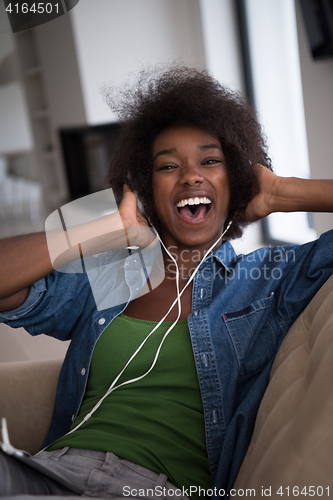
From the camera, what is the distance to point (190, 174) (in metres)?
1.00

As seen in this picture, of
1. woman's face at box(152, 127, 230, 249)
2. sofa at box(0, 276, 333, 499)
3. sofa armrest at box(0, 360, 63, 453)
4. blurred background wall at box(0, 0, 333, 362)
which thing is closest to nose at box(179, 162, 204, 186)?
woman's face at box(152, 127, 230, 249)

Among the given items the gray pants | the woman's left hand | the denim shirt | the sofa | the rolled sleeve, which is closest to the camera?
the sofa

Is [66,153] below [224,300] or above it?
above

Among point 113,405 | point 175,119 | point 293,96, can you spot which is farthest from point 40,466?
point 293,96

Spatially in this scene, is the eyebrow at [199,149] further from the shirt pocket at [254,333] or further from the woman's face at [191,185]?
the shirt pocket at [254,333]

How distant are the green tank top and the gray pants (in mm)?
17

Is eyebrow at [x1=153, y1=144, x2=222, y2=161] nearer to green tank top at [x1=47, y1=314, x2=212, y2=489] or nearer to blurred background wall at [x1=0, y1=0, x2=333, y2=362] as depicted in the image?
blurred background wall at [x1=0, y1=0, x2=333, y2=362]

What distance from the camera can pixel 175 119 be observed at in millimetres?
1082

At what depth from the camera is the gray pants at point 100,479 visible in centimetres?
67

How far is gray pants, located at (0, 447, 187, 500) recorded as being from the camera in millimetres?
674

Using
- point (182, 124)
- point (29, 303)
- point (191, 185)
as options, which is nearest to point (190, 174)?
point (191, 185)

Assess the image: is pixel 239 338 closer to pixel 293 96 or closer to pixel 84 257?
→ pixel 84 257

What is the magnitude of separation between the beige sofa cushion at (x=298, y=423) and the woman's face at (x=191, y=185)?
362mm

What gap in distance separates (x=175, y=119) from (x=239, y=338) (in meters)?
0.58
